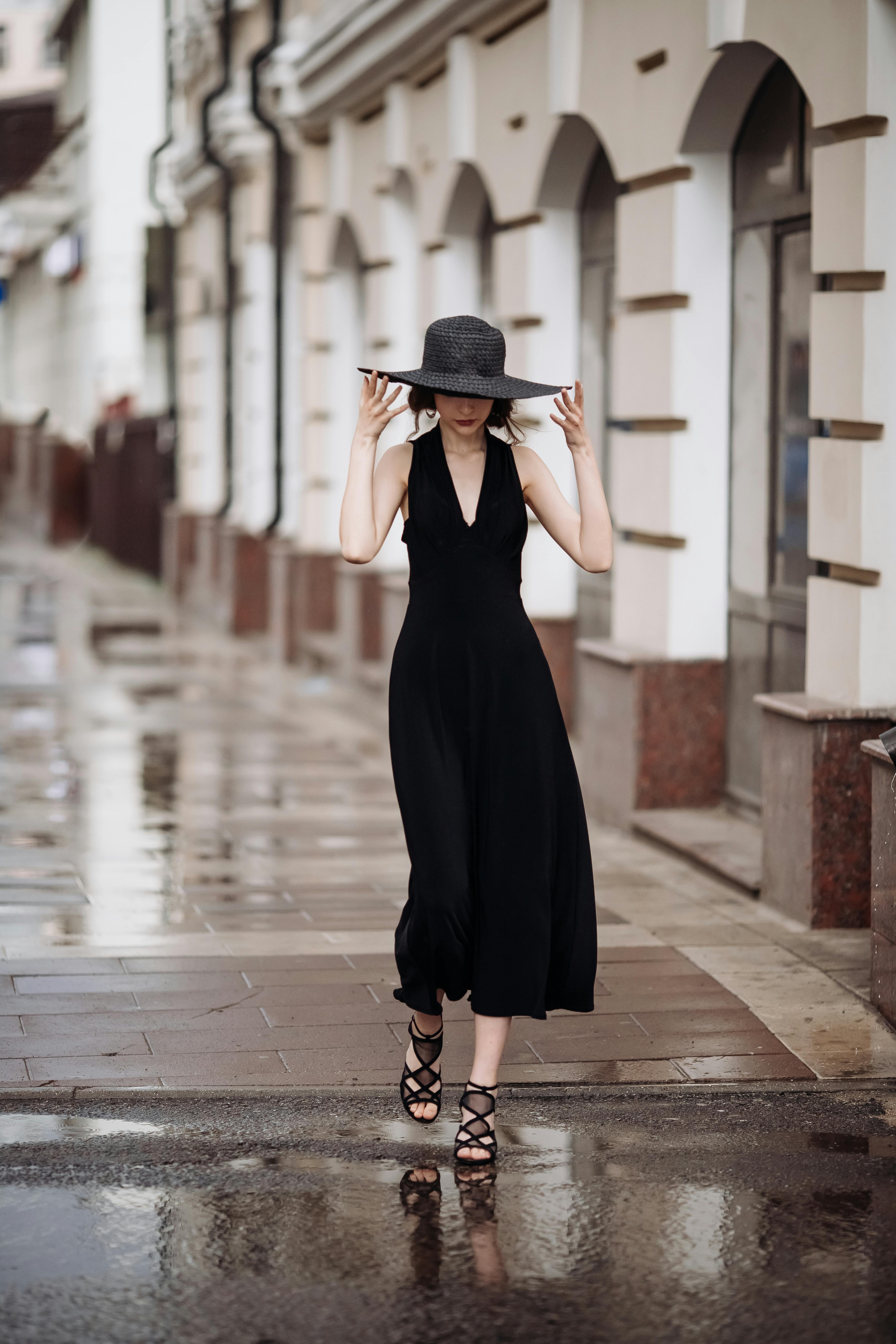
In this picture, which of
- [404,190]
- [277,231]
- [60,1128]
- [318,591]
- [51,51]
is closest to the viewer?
[60,1128]

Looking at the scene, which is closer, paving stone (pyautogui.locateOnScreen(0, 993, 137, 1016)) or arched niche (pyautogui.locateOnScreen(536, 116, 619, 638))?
paving stone (pyautogui.locateOnScreen(0, 993, 137, 1016))

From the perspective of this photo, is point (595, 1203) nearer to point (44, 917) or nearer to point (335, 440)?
point (44, 917)

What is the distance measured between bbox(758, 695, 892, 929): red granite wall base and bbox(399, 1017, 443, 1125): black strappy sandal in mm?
2395

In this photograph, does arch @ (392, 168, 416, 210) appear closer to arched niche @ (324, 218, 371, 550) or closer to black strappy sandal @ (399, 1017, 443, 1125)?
arched niche @ (324, 218, 371, 550)

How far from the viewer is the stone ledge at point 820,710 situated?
273 inches

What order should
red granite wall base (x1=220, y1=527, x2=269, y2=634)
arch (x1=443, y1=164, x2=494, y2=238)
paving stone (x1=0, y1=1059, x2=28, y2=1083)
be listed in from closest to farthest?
paving stone (x1=0, y1=1059, x2=28, y2=1083) < arch (x1=443, y1=164, x2=494, y2=238) < red granite wall base (x1=220, y1=527, x2=269, y2=634)

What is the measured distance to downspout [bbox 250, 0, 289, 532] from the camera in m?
17.2

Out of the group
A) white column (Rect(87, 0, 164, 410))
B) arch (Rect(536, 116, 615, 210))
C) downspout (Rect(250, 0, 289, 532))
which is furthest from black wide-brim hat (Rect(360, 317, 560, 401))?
white column (Rect(87, 0, 164, 410))

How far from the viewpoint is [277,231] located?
1747cm

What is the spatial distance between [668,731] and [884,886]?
2986 millimetres

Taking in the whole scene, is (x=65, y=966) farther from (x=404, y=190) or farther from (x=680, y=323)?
(x=404, y=190)

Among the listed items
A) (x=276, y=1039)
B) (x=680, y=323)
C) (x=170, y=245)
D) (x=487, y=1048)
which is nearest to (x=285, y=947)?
(x=276, y=1039)

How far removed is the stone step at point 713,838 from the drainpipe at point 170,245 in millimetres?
15005

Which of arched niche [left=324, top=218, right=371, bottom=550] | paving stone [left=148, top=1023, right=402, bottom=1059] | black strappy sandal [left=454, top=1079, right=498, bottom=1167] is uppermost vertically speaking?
arched niche [left=324, top=218, right=371, bottom=550]
